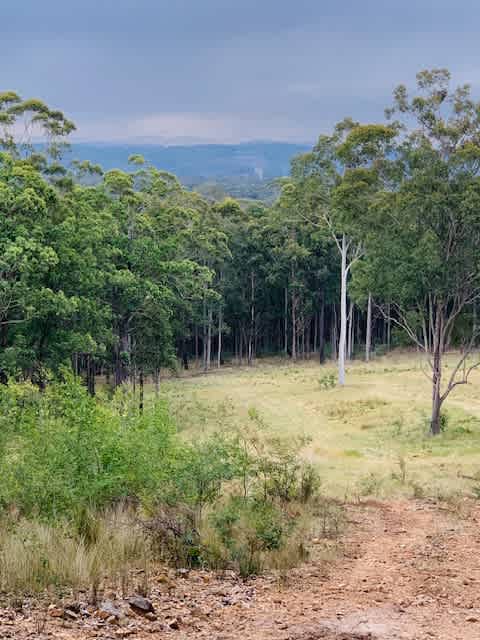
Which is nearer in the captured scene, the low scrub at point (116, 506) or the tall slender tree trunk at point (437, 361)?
the low scrub at point (116, 506)

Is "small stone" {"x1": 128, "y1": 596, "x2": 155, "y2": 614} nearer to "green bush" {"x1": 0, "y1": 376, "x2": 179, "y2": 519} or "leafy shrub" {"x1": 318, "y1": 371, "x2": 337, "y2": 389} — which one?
"green bush" {"x1": 0, "y1": 376, "x2": 179, "y2": 519}

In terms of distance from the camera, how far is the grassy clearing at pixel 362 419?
1570 cm

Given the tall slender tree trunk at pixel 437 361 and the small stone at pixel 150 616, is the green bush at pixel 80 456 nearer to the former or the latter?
the small stone at pixel 150 616

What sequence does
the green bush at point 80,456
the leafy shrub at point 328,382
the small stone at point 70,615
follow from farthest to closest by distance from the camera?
the leafy shrub at point 328,382
the green bush at point 80,456
the small stone at point 70,615

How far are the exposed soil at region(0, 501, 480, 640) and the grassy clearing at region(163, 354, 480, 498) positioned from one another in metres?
4.11

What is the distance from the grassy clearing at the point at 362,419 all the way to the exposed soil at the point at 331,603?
13.5 feet

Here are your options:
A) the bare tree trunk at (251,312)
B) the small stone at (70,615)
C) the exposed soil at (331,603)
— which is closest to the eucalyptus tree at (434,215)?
the exposed soil at (331,603)

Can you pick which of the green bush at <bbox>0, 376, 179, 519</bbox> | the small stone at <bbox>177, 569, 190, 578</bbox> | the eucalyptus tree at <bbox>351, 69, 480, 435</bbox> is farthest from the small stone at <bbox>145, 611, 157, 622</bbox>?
the eucalyptus tree at <bbox>351, 69, 480, 435</bbox>

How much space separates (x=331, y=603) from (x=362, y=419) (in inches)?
757

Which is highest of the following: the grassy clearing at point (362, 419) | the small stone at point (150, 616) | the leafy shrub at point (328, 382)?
the small stone at point (150, 616)

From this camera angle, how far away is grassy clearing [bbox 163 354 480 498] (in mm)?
15703

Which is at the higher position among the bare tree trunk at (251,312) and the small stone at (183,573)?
the bare tree trunk at (251,312)

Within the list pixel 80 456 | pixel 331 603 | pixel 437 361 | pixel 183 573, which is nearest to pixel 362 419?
pixel 437 361

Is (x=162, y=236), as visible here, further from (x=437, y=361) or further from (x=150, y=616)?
(x=150, y=616)
